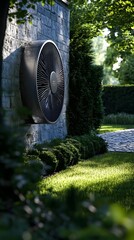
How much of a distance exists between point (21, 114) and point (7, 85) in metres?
4.46

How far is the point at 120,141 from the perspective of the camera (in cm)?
1172

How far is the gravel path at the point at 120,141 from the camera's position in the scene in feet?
33.6

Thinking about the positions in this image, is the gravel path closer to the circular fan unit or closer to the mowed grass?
the mowed grass

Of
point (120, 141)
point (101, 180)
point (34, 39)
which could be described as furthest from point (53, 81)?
point (120, 141)

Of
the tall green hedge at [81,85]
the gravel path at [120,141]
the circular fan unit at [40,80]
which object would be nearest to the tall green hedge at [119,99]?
the gravel path at [120,141]

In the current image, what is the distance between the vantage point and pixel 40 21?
762cm

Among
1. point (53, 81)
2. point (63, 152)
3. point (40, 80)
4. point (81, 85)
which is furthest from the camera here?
point (81, 85)

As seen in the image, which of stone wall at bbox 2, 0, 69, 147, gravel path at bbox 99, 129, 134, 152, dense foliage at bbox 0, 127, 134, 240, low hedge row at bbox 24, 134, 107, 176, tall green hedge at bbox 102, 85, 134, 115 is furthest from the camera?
tall green hedge at bbox 102, 85, 134, 115

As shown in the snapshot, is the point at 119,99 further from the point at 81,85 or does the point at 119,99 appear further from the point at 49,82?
the point at 49,82

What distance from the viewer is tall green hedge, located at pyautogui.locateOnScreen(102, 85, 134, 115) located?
21172mm

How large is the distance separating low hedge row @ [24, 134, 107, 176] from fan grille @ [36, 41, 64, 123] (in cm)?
52

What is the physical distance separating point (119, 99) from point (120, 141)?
987 centimetres

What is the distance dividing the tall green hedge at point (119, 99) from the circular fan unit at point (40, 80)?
45.5 ft

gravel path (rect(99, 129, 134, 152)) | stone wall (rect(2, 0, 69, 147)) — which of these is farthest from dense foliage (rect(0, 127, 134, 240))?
gravel path (rect(99, 129, 134, 152))
